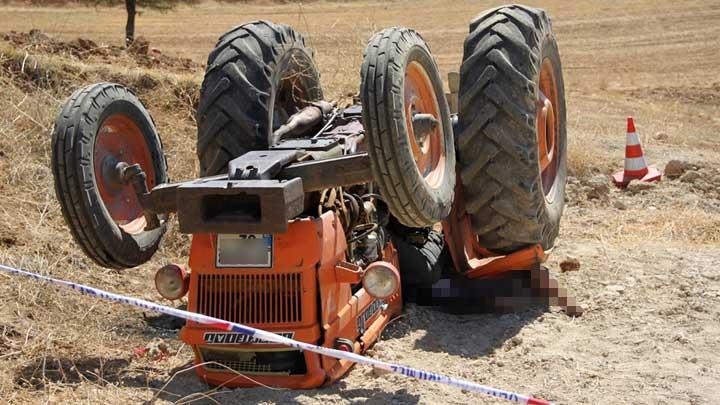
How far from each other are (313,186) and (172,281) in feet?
3.03

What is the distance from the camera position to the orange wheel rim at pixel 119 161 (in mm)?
5770

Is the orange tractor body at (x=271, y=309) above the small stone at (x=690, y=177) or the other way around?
above

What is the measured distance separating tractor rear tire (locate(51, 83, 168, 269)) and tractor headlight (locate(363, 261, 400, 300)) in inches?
51.3

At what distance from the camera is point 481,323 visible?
6984 mm

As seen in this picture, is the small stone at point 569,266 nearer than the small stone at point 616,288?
No

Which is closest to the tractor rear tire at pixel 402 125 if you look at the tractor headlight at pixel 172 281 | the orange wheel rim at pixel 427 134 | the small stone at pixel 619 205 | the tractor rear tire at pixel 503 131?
the orange wheel rim at pixel 427 134

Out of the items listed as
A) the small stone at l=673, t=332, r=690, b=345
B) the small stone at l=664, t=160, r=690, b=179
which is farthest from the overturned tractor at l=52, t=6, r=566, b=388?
the small stone at l=664, t=160, r=690, b=179

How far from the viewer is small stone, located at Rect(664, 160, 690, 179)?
11508mm

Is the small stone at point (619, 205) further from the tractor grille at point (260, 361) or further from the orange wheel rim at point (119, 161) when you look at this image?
the tractor grille at point (260, 361)

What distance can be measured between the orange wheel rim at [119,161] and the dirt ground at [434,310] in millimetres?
780

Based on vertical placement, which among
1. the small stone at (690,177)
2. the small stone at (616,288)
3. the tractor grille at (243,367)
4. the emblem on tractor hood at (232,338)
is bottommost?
the small stone at (616,288)

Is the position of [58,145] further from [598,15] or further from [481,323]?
[598,15]

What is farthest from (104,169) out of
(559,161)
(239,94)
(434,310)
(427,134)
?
(559,161)

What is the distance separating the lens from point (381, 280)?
5539mm
